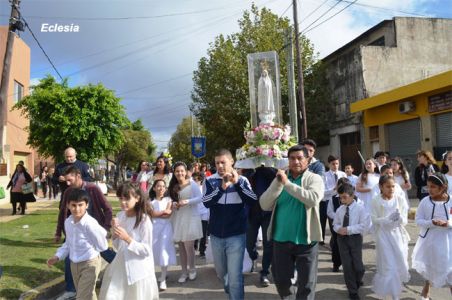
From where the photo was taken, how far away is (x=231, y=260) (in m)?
4.77

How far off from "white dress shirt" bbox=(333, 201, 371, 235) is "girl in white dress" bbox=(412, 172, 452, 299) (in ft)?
2.26

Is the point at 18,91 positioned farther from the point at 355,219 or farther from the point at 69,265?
the point at 355,219

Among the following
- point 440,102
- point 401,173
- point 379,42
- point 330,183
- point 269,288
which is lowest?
point 269,288

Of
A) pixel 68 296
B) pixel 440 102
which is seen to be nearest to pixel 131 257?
pixel 68 296

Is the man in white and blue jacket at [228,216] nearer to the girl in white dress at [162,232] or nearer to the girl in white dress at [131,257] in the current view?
the girl in white dress at [131,257]

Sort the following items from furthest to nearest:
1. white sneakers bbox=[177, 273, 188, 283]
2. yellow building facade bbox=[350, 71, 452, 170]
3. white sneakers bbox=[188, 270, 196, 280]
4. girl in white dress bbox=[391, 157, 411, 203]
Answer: yellow building facade bbox=[350, 71, 452, 170] < girl in white dress bbox=[391, 157, 411, 203] < white sneakers bbox=[188, 270, 196, 280] < white sneakers bbox=[177, 273, 188, 283]

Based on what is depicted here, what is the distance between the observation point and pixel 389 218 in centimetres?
550

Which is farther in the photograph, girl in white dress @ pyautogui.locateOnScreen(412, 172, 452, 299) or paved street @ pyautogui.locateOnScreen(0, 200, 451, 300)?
paved street @ pyautogui.locateOnScreen(0, 200, 451, 300)

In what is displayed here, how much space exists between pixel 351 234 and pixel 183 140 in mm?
55021

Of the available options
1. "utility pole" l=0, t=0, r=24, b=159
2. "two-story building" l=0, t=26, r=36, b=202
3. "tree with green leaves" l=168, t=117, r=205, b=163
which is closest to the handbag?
A: "utility pole" l=0, t=0, r=24, b=159

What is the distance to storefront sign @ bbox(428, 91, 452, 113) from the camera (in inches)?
641

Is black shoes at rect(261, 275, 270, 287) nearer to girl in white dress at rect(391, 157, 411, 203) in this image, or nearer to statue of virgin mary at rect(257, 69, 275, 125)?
statue of virgin mary at rect(257, 69, 275, 125)

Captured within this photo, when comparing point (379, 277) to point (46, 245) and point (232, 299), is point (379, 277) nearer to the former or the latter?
point (232, 299)

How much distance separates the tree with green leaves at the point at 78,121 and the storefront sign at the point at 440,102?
41.6 feet
